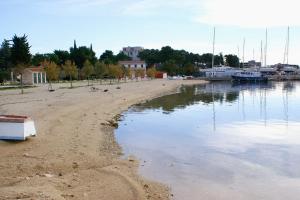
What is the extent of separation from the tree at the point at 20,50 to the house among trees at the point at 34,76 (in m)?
9.35

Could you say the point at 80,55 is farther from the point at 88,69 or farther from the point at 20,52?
the point at 20,52

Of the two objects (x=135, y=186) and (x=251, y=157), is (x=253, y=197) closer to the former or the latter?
(x=135, y=186)

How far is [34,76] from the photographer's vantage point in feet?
257

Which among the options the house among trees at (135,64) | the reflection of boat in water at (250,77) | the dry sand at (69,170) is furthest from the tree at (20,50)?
the house among trees at (135,64)

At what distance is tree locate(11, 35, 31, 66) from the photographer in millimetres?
62688

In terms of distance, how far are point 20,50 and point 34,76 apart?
1611cm

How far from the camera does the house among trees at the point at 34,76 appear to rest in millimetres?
75725

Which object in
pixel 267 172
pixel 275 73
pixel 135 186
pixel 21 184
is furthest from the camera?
pixel 275 73

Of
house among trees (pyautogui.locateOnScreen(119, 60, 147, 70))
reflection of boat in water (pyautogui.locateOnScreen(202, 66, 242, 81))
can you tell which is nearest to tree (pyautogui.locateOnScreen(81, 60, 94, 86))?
reflection of boat in water (pyautogui.locateOnScreen(202, 66, 242, 81))

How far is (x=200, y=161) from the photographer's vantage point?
1817 cm

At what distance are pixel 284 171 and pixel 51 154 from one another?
8.64 metres

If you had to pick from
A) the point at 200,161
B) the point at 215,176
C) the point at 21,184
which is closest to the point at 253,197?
the point at 215,176

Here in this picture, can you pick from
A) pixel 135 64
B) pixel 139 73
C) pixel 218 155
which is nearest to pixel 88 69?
pixel 139 73

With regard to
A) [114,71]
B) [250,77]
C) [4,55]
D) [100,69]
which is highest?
[4,55]
